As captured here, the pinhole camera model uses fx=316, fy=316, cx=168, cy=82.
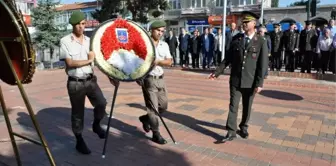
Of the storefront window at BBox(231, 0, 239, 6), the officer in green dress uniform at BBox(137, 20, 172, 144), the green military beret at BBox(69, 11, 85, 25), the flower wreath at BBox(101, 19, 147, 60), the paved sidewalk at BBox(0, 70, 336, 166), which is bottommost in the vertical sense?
the paved sidewalk at BBox(0, 70, 336, 166)

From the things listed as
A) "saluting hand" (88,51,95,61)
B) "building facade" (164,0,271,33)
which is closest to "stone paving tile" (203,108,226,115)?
"saluting hand" (88,51,95,61)

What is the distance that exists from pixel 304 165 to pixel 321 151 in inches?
27.1

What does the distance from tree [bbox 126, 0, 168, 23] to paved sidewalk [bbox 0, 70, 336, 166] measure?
55.9 ft

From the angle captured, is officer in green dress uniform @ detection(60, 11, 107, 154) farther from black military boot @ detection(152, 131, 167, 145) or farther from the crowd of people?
the crowd of people

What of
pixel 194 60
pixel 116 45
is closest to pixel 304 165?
pixel 116 45

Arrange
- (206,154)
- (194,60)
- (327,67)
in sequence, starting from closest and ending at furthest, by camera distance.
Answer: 1. (206,154)
2. (327,67)
3. (194,60)

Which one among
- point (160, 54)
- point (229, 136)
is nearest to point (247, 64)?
point (229, 136)

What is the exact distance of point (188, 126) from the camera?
583 cm

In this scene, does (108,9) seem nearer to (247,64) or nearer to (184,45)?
(184,45)

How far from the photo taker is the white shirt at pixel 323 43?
10.9m

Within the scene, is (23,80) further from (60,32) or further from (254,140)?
(60,32)

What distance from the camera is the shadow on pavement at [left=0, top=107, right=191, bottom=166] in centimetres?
420

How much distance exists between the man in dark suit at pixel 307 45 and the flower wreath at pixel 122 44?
29.7 feet

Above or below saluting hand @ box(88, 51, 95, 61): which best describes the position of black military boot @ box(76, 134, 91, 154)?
below
